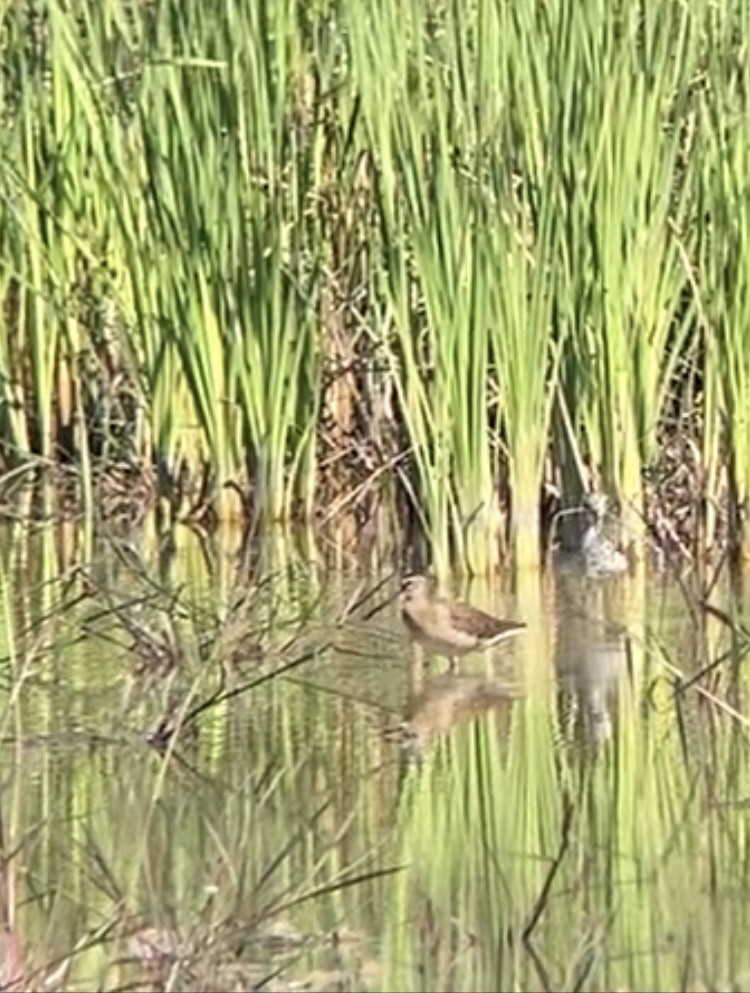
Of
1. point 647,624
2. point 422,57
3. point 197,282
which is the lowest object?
point 647,624

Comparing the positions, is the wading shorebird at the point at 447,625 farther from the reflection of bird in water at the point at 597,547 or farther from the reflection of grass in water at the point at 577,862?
the reflection of bird in water at the point at 597,547

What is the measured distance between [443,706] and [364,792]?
76 centimetres

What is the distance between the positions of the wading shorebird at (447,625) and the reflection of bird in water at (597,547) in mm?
803

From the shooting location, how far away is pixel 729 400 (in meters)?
6.91

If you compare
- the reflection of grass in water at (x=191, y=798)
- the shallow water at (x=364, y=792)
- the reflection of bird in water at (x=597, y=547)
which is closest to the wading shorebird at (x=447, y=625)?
the shallow water at (x=364, y=792)

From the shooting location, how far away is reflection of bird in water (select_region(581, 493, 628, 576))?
6934mm

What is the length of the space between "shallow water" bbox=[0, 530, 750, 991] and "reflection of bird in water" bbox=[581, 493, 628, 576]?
7 centimetres

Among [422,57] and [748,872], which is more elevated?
[422,57]

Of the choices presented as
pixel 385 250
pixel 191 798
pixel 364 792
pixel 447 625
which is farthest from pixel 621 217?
pixel 191 798

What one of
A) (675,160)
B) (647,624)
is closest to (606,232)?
(675,160)

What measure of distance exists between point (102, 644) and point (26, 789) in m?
1.26

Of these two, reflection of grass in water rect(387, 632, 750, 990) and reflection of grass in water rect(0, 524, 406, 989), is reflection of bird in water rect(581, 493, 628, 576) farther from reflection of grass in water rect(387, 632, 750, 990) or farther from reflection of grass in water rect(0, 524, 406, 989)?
reflection of grass in water rect(387, 632, 750, 990)

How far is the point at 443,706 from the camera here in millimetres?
5699

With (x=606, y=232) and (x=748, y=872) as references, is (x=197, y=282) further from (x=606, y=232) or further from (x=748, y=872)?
Result: (x=748, y=872)
